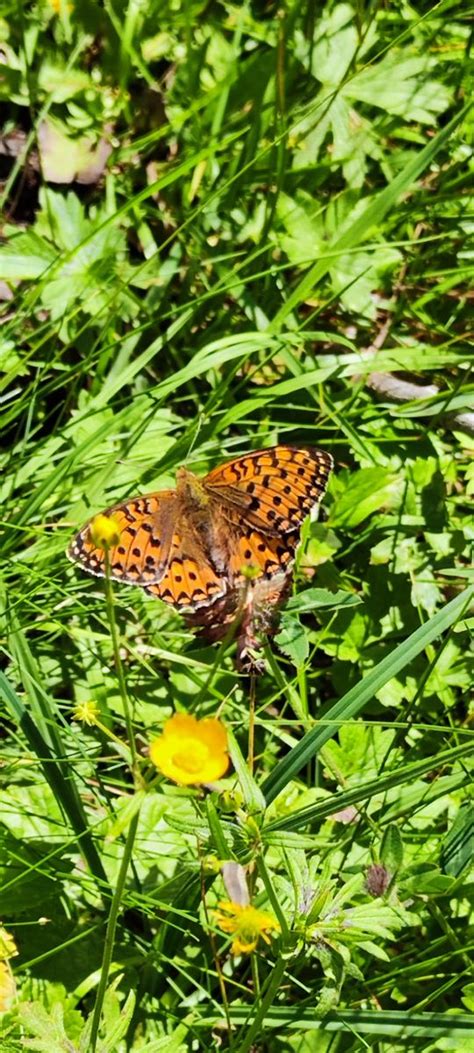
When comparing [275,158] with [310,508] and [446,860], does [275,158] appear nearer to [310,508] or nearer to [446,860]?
[310,508]

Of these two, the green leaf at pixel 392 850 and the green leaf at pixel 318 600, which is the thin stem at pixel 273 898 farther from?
the green leaf at pixel 318 600

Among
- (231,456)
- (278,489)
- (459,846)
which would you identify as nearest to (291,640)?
(278,489)

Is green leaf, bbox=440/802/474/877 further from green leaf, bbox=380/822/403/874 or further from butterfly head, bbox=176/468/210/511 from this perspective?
butterfly head, bbox=176/468/210/511

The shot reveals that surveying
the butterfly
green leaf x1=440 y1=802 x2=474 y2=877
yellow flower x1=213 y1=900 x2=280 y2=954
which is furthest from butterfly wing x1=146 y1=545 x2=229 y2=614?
yellow flower x1=213 y1=900 x2=280 y2=954

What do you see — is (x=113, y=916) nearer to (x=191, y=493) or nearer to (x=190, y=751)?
(x=190, y=751)

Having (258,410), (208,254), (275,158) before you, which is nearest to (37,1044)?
(258,410)

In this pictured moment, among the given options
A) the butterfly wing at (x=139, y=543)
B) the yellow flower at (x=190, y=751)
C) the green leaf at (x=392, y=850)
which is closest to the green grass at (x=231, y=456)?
the green leaf at (x=392, y=850)
